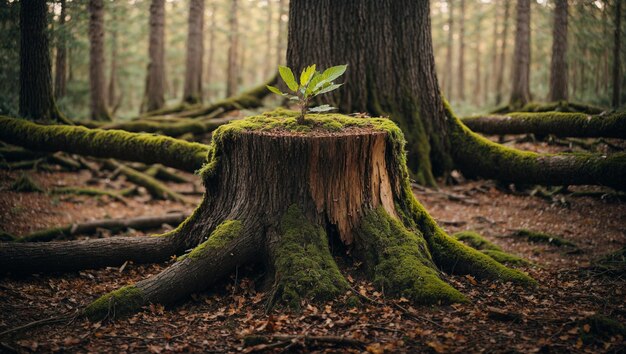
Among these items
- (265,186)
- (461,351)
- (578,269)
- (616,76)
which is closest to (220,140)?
(265,186)

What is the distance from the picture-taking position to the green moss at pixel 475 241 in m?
6.29

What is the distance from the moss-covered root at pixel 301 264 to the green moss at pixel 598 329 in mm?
2003

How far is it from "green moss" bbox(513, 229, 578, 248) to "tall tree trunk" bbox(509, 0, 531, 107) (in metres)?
8.39

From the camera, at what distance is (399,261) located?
4531 millimetres

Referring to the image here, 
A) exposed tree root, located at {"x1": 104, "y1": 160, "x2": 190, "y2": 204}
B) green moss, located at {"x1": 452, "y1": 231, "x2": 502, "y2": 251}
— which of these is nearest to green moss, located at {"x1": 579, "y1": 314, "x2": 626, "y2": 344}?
green moss, located at {"x1": 452, "y1": 231, "x2": 502, "y2": 251}

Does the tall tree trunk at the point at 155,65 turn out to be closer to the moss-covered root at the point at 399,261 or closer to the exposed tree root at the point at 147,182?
the exposed tree root at the point at 147,182

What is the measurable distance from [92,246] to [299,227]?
2.59 m

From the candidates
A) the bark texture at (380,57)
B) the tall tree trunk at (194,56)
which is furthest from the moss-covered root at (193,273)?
the tall tree trunk at (194,56)

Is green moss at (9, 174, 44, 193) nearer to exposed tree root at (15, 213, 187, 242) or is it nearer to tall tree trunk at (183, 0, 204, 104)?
exposed tree root at (15, 213, 187, 242)

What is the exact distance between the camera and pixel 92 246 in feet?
17.5

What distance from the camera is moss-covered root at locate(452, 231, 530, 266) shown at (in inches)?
227

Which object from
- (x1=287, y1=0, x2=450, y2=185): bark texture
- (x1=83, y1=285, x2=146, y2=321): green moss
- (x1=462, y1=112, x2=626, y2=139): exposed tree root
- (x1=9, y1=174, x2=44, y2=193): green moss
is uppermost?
(x1=287, y1=0, x2=450, y2=185): bark texture

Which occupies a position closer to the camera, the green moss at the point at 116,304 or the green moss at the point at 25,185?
the green moss at the point at 116,304

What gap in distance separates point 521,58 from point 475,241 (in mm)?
11421
